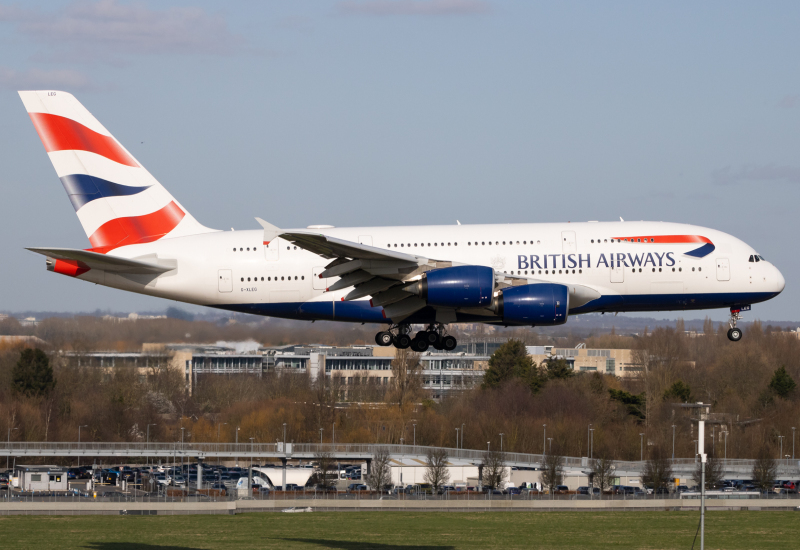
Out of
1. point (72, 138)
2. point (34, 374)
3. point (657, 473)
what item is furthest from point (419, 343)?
point (34, 374)

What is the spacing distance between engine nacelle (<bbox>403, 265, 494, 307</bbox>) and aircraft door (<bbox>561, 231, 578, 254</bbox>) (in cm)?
404

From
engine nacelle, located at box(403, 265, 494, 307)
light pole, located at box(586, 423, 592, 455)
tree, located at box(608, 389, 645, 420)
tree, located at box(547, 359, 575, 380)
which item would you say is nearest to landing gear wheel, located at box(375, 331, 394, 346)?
engine nacelle, located at box(403, 265, 494, 307)

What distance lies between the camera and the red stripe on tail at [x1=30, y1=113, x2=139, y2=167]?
48281mm

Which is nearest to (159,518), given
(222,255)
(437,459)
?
(437,459)

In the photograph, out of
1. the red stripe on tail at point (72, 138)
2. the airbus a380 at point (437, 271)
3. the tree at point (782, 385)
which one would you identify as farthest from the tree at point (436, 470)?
the red stripe on tail at point (72, 138)

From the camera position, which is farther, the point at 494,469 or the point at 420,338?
the point at 494,469

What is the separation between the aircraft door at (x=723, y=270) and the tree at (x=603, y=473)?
60542mm

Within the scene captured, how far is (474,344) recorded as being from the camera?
193000 millimetres

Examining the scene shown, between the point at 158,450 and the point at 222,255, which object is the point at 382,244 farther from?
the point at 158,450

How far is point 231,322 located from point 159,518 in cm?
1757

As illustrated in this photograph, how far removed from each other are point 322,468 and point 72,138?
2422 inches

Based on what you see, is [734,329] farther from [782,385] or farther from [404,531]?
[782,385]

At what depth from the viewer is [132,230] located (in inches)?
1847

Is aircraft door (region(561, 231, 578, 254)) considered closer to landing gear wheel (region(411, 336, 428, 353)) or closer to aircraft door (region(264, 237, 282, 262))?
landing gear wheel (region(411, 336, 428, 353))
